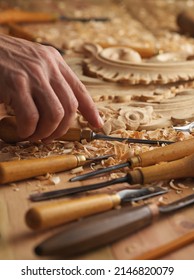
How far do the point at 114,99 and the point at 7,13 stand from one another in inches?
50.4

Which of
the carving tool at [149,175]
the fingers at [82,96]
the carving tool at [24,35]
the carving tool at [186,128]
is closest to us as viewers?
Answer: the carving tool at [149,175]

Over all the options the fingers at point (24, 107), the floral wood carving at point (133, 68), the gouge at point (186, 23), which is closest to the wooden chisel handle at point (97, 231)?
the fingers at point (24, 107)

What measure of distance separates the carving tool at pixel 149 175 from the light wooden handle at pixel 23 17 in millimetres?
1673

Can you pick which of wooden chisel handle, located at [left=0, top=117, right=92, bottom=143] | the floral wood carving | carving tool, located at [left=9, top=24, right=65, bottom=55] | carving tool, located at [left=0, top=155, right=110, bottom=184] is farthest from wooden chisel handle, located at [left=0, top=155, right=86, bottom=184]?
carving tool, located at [left=9, top=24, right=65, bottom=55]

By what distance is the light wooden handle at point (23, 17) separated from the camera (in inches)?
94.2

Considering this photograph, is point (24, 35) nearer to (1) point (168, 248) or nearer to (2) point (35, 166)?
(2) point (35, 166)

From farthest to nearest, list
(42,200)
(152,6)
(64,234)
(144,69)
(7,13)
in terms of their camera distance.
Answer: (152,6), (7,13), (144,69), (42,200), (64,234)

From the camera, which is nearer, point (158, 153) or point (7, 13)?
point (158, 153)

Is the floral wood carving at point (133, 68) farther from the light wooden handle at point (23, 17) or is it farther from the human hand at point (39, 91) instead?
the light wooden handle at point (23, 17)

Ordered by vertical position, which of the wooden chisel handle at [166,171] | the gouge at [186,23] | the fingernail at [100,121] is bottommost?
the wooden chisel handle at [166,171]

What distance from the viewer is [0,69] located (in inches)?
40.3

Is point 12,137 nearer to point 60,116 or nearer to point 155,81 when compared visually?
point 60,116

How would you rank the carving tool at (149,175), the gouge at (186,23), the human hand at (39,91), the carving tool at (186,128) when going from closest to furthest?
the carving tool at (149,175), the human hand at (39,91), the carving tool at (186,128), the gouge at (186,23)
